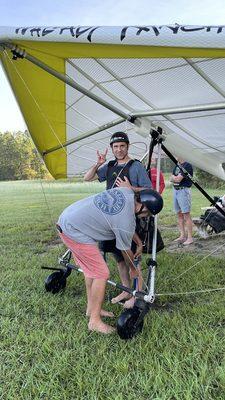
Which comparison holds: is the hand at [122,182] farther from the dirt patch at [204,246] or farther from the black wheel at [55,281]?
the dirt patch at [204,246]

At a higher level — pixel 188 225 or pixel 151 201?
pixel 151 201

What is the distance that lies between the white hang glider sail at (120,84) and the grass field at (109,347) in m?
1.57

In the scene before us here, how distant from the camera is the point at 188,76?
298 centimetres

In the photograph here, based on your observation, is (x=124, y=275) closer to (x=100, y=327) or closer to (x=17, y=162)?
(x=100, y=327)

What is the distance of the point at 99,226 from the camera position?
106 inches

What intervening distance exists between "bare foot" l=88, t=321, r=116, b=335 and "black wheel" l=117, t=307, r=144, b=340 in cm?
16

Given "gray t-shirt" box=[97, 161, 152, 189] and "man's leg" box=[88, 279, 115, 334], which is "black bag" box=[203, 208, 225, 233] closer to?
"gray t-shirt" box=[97, 161, 152, 189]

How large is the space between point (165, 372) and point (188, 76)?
83.4 inches

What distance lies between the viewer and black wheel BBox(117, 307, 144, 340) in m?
2.53

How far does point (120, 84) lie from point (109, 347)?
2.21 m

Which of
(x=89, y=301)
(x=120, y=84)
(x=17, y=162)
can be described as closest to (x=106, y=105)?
(x=120, y=84)

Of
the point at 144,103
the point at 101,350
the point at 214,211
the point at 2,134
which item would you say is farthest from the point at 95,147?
the point at 2,134

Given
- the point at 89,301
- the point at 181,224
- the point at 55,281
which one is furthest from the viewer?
the point at 181,224

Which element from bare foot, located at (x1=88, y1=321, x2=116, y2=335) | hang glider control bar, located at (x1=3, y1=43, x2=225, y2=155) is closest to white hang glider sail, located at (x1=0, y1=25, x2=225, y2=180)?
hang glider control bar, located at (x1=3, y1=43, x2=225, y2=155)
